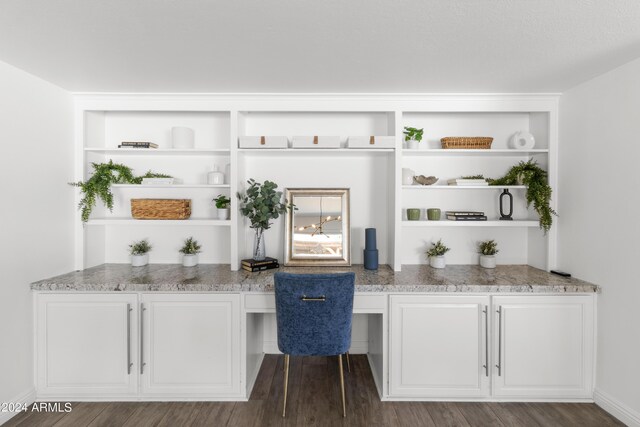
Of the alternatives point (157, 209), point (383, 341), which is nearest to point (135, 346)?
point (157, 209)

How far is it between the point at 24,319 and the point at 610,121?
4.37m

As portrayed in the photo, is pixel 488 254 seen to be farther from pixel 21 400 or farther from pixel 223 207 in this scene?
pixel 21 400

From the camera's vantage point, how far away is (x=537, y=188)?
2621 millimetres

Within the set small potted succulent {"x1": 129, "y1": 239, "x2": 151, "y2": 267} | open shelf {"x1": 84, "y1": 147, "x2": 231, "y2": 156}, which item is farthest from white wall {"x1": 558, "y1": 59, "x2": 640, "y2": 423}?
small potted succulent {"x1": 129, "y1": 239, "x2": 151, "y2": 267}

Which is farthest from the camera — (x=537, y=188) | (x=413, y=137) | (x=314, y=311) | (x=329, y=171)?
(x=329, y=171)

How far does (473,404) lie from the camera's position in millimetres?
2342

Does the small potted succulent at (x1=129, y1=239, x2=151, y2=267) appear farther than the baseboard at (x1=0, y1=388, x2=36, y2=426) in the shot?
Yes

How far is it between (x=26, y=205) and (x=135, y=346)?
1.29m

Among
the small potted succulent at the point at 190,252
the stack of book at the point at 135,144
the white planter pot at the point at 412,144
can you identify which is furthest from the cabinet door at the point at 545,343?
the stack of book at the point at 135,144

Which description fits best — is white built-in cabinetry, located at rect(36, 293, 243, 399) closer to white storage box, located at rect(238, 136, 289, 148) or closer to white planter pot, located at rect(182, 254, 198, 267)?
white planter pot, located at rect(182, 254, 198, 267)

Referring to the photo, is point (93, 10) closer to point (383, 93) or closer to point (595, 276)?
point (383, 93)

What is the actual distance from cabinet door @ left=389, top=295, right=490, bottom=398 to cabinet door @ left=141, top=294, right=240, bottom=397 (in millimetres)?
1203

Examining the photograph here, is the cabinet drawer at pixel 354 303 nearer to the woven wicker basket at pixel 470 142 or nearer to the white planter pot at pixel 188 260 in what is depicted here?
the white planter pot at pixel 188 260

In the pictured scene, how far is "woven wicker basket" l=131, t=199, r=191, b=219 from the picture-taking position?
2777mm
